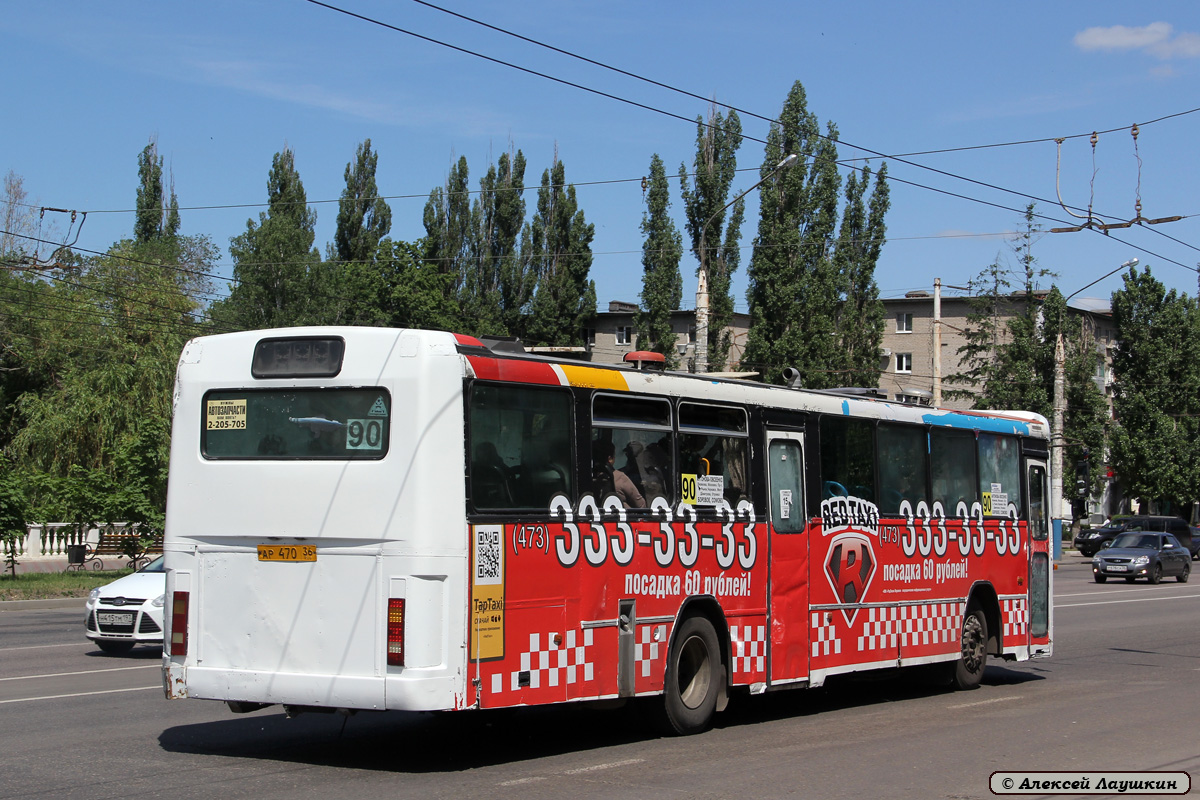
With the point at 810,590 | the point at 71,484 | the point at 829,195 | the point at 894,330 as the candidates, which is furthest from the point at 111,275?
the point at 894,330

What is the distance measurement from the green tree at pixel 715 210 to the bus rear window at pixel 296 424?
1526 inches

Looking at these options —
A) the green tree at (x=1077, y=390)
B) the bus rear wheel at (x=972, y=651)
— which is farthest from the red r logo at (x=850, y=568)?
the green tree at (x=1077, y=390)

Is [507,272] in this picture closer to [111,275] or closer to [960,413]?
[111,275]

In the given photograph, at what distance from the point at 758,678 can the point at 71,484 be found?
73.4 feet

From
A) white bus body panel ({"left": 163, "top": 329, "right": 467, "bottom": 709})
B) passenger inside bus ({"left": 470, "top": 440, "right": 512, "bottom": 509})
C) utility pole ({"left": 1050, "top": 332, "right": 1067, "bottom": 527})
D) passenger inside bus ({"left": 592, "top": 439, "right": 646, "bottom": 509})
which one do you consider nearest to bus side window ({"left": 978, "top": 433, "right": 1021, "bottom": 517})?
passenger inside bus ({"left": 592, "top": 439, "right": 646, "bottom": 509})

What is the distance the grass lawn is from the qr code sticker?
18.0 metres

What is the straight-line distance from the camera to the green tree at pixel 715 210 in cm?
4859

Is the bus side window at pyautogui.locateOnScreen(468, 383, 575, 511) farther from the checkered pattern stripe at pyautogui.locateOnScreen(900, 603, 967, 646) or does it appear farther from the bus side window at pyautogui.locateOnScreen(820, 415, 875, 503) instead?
the checkered pattern stripe at pyautogui.locateOnScreen(900, 603, 967, 646)

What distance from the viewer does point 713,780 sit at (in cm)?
815

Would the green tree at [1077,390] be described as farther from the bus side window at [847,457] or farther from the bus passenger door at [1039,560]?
the bus side window at [847,457]

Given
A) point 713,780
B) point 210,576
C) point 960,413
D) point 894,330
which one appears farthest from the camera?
point 894,330

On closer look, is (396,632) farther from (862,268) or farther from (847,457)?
(862,268)

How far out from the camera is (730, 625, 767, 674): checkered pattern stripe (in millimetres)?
10602

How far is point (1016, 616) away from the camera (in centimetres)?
1469
